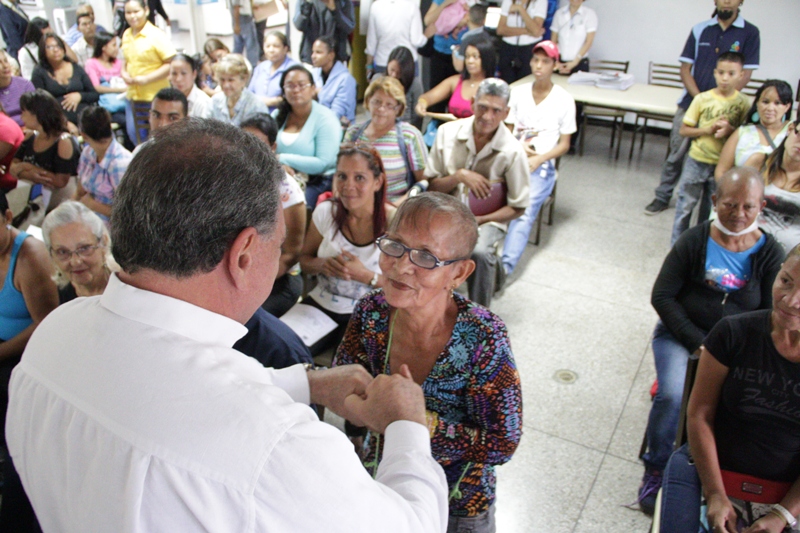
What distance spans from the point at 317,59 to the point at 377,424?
189 inches

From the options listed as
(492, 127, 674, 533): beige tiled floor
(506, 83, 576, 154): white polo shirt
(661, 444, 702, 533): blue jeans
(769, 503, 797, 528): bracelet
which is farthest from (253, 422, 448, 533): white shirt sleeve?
(506, 83, 576, 154): white polo shirt

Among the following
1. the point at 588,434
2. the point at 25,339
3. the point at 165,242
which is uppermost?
the point at 165,242

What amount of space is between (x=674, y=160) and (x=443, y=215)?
4227 mm

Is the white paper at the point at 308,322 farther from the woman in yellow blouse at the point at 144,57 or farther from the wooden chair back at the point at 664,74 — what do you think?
the wooden chair back at the point at 664,74

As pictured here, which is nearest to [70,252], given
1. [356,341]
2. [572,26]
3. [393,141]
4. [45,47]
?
[356,341]

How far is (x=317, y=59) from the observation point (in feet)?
17.9

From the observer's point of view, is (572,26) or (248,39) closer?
(572,26)

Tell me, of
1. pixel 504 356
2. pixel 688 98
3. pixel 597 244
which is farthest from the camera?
pixel 688 98

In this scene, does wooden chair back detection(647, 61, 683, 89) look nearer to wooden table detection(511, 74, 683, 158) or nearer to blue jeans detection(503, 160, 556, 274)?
wooden table detection(511, 74, 683, 158)

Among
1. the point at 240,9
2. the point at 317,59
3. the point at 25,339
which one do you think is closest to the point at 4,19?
the point at 240,9

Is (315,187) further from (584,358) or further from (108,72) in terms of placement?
(108,72)

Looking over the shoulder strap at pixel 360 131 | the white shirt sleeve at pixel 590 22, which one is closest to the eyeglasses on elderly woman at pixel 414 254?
the shoulder strap at pixel 360 131

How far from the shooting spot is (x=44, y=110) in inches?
164

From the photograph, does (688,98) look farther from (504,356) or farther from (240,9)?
(240,9)
